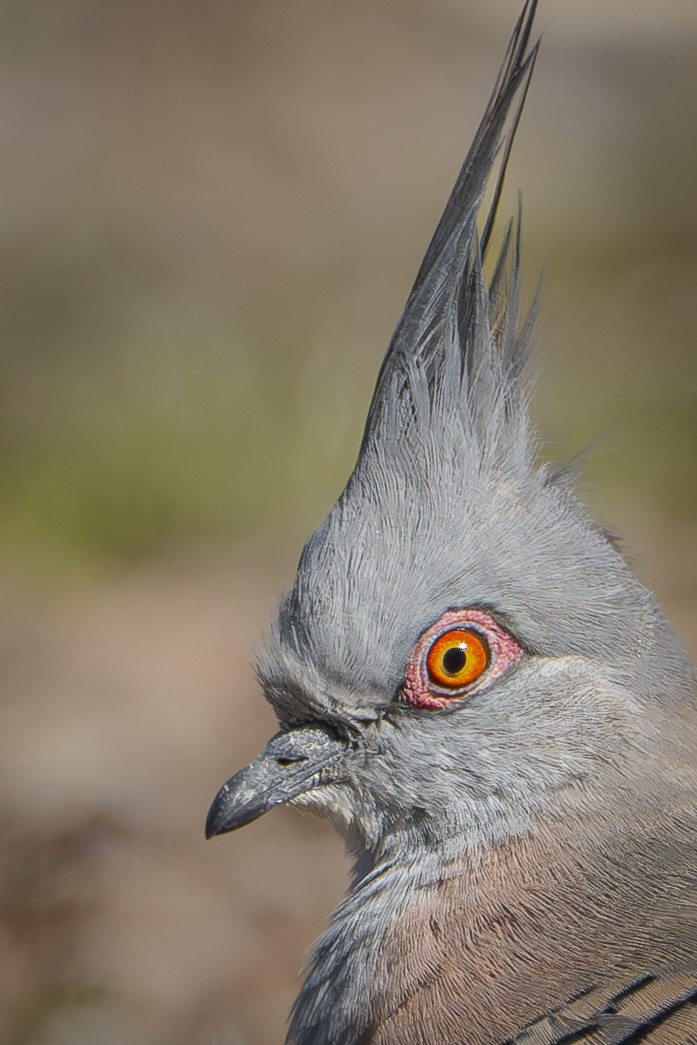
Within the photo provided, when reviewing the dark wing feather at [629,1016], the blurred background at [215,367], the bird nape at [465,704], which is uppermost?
the blurred background at [215,367]

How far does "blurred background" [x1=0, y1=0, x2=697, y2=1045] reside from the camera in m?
4.82

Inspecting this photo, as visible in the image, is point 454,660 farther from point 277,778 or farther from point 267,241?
point 267,241

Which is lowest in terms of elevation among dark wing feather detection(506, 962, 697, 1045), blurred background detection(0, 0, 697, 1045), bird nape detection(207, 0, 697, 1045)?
dark wing feather detection(506, 962, 697, 1045)

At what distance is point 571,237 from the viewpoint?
9.65 meters

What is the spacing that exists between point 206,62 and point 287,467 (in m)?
3.89

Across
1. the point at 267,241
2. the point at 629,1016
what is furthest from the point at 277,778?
the point at 267,241

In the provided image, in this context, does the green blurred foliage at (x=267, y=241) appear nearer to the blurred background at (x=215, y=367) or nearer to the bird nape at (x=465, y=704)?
the blurred background at (x=215, y=367)

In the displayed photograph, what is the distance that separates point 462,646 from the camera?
286cm

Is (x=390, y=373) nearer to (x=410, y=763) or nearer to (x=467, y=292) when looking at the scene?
(x=467, y=292)

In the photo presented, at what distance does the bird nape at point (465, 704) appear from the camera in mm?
2770

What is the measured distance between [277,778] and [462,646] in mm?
534

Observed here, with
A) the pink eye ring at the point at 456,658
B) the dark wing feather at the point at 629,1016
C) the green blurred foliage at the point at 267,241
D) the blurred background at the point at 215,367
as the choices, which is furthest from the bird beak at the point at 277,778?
the green blurred foliage at the point at 267,241

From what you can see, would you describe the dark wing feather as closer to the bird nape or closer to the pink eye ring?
the bird nape

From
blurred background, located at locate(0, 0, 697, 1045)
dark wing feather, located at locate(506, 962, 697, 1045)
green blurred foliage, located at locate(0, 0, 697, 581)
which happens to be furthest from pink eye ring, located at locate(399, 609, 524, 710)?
green blurred foliage, located at locate(0, 0, 697, 581)
